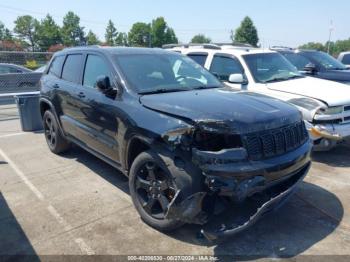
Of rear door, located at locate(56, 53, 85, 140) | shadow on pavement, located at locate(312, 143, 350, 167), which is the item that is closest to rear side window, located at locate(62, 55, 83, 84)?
rear door, located at locate(56, 53, 85, 140)

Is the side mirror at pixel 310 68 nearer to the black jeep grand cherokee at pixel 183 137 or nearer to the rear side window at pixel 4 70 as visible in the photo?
the black jeep grand cherokee at pixel 183 137

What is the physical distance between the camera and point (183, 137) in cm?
320

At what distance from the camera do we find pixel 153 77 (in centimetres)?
446

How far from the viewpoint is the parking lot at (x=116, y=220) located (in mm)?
3465

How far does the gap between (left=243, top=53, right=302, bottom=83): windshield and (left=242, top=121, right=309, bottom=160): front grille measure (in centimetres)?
315

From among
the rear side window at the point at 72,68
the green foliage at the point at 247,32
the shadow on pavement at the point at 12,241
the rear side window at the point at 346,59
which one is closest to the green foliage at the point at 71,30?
the green foliage at the point at 247,32

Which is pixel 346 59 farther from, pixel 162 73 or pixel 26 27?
pixel 26 27

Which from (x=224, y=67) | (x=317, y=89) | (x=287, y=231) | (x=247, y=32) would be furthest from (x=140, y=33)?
(x=287, y=231)

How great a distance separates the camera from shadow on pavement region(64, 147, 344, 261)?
341 cm

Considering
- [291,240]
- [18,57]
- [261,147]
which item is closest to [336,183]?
[291,240]

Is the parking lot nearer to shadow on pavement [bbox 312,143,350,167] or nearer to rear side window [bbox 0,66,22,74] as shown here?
shadow on pavement [bbox 312,143,350,167]

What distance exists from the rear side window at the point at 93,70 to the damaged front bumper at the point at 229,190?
2174mm

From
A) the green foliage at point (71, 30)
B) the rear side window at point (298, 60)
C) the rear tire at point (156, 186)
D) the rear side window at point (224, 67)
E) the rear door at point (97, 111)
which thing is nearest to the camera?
the rear tire at point (156, 186)

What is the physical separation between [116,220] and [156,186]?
30.7 inches
